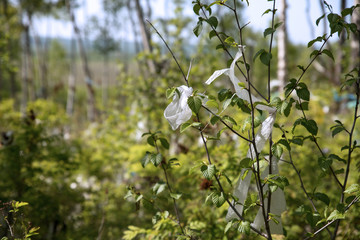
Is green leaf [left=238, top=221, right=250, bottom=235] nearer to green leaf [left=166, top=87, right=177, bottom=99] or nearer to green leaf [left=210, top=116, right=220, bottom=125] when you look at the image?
green leaf [left=210, top=116, right=220, bottom=125]

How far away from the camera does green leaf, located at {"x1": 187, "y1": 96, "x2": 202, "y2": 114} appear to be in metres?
1.00

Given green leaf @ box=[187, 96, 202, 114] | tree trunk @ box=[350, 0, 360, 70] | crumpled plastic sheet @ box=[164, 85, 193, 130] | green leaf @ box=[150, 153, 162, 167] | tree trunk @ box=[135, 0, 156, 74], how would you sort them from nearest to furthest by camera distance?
green leaf @ box=[187, 96, 202, 114] → crumpled plastic sheet @ box=[164, 85, 193, 130] → green leaf @ box=[150, 153, 162, 167] → tree trunk @ box=[350, 0, 360, 70] → tree trunk @ box=[135, 0, 156, 74]

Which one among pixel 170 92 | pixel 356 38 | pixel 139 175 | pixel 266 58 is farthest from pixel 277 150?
pixel 356 38

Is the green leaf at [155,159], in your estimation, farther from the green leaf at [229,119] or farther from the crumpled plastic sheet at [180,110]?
the green leaf at [229,119]

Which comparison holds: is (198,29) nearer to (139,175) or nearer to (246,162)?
(246,162)

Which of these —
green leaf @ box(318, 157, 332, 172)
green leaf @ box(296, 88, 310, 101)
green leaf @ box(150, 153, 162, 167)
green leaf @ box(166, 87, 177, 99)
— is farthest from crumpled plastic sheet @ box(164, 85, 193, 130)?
green leaf @ box(318, 157, 332, 172)

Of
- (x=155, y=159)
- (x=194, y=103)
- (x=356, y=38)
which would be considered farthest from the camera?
(x=356, y=38)

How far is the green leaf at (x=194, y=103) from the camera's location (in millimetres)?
1002

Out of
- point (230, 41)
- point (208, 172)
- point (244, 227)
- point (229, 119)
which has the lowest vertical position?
point (244, 227)

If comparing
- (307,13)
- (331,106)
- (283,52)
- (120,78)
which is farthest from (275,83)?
(331,106)

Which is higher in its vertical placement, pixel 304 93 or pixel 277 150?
pixel 304 93

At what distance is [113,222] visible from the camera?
2461 mm

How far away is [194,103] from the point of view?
39.7 inches

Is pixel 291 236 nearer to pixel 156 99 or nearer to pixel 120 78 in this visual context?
pixel 156 99
